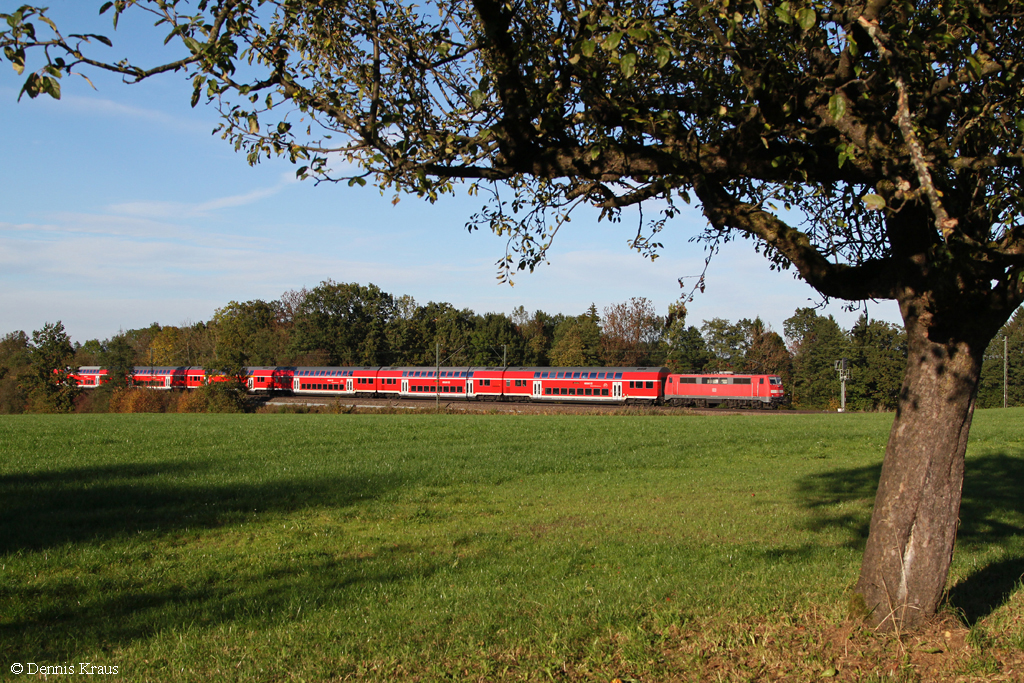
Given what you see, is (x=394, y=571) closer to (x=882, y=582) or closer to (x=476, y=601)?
(x=476, y=601)

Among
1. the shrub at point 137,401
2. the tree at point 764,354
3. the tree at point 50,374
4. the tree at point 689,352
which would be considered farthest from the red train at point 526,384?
the tree at point 764,354

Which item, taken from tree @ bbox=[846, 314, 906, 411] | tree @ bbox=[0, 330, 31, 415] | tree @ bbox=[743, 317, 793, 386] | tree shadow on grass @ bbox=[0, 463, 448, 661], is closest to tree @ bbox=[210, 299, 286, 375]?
tree @ bbox=[0, 330, 31, 415]

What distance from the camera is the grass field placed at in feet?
16.4

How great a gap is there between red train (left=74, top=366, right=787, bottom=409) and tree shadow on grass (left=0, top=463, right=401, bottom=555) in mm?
37885

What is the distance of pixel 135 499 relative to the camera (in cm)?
1115

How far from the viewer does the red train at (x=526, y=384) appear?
50.0 meters

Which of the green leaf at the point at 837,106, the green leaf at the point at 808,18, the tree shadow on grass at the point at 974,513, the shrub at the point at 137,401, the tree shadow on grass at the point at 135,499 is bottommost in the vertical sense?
the shrub at the point at 137,401

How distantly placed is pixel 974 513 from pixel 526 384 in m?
43.3

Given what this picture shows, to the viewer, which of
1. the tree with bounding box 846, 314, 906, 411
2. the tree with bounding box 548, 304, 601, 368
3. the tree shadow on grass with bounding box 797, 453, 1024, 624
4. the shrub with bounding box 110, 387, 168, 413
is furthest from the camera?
the tree with bounding box 548, 304, 601, 368

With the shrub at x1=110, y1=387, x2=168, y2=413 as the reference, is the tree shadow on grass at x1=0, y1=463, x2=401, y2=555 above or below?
above

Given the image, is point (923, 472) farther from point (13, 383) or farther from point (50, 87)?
point (13, 383)

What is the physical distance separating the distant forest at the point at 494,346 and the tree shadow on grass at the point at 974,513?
152ft

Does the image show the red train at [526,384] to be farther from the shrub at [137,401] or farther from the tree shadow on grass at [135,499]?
the tree shadow on grass at [135,499]

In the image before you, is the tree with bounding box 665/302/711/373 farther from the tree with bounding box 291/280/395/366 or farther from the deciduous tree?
the tree with bounding box 291/280/395/366
